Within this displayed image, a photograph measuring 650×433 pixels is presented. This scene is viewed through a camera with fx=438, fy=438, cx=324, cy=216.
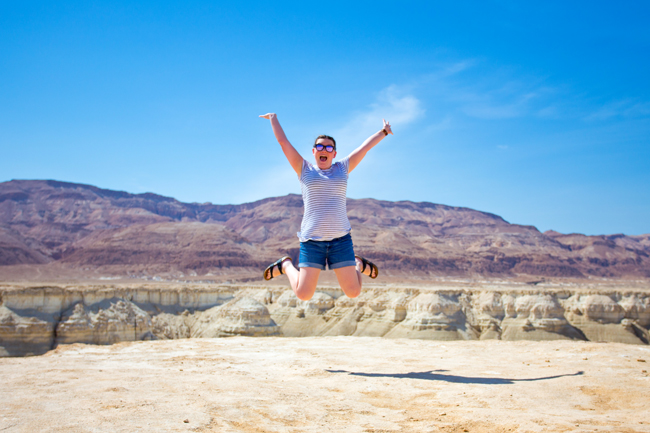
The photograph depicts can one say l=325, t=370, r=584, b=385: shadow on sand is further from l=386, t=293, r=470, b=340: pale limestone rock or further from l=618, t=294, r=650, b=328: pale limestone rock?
l=618, t=294, r=650, b=328: pale limestone rock

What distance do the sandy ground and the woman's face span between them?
294 centimetres

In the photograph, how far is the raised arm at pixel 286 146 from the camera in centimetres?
580

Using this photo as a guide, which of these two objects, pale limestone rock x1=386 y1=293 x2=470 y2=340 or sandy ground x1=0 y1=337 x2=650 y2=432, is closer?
sandy ground x1=0 y1=337 x2=650 y2=432

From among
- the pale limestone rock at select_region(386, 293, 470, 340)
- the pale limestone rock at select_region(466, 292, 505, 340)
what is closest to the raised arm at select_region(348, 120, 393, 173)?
the pale limestone rock at select_region(386, 293, 470, 340)

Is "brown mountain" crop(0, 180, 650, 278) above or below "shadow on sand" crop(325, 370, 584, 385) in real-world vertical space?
above

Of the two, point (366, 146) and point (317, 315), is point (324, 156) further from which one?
point (317, 315)

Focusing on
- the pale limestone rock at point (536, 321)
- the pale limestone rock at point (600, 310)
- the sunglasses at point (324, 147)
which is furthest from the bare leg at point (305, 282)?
the pale limestone rock at point (600, 310)

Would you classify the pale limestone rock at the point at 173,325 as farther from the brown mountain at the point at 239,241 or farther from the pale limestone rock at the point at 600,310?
the brown mountain at the point at 239,241

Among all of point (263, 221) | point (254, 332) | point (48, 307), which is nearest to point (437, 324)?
point (254, 332)

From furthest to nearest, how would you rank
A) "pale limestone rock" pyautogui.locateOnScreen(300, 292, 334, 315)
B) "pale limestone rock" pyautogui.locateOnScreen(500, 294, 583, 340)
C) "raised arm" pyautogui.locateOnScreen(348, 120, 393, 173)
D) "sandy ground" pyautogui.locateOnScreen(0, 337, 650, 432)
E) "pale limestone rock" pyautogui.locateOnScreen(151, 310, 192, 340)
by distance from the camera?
1. "pale limestone rock" pyautogui.locateOnScreen(300, 292, 334, 315)
2. "pale limestone rock" pyautogui.locateOnScreen(500, 294, 583, 340)
3. "pale limestone rock" pyautogui.locateOnScreen(151, 310, 192, 340)
4. "raised arm" pyautogui.locateOnScreen(348, 120, 393, 173)
5. "sandy ground" pyautogui.locateOnScreen(0, 337, 650, 432)

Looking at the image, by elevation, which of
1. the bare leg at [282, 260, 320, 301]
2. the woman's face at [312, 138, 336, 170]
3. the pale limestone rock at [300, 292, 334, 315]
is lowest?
the pale limestone rock at [300, 292, 334, 315]

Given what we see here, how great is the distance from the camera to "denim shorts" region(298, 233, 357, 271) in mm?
5738

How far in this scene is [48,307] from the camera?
24.9 meters

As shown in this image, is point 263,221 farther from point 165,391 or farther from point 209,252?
point 165,391
